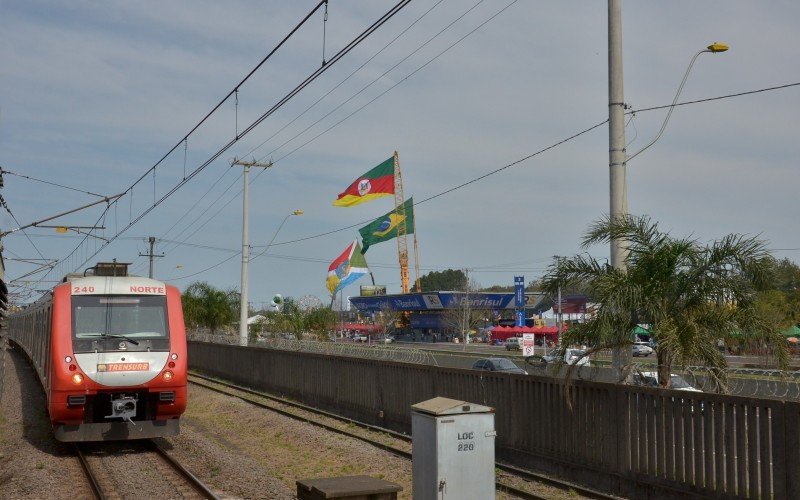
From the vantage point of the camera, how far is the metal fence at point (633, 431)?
27.7ft

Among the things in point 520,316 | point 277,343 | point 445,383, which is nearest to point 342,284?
point 520,316

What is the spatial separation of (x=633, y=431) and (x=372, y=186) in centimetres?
3439

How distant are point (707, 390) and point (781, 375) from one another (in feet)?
2.95

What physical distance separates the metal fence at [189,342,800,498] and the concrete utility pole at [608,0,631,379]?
3.10ft

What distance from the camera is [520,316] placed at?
7312 centimetres

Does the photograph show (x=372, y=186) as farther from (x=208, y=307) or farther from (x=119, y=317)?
(x=119, y=317)

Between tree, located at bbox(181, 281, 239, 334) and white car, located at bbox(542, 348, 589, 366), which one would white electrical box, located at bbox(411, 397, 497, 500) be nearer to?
white car, located at bbox(542, 348, 589, 366)

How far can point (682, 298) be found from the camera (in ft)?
36.4

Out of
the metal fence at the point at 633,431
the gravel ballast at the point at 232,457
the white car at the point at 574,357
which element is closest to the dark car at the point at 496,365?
the gravel ballast at the point at 232,457

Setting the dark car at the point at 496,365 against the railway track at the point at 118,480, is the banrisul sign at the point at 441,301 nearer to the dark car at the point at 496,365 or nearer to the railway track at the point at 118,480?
the dark car at the point at 496,365

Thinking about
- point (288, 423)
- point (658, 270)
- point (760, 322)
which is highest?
point (658, 270)

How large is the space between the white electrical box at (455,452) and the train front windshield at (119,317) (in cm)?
709

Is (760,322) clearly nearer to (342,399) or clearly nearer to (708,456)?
(708,456)

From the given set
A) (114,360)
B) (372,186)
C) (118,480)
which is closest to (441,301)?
(372,186)
